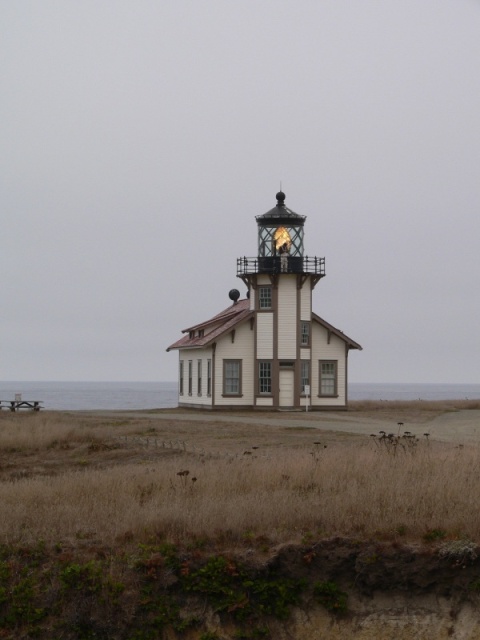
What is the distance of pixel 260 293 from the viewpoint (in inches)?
1697

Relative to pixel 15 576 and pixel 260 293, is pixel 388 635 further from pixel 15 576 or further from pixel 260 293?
pixel 260 293

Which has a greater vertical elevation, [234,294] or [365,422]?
[234,294]

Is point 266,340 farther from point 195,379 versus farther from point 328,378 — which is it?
point 195,379

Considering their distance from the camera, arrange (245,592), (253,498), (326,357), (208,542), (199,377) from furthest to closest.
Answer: (199,377) < (326,357) < (253,498) < (208,542) < (245,592)

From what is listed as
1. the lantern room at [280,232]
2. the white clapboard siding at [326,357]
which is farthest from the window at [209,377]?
the lantern room at [280,232]

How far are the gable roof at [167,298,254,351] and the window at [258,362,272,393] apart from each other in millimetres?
2178

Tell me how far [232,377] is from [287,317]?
361 cm

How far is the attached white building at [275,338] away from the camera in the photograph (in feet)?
140

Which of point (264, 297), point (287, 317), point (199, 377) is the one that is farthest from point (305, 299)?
point (199, 377)

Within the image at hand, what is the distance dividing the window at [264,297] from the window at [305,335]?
1.80 metres

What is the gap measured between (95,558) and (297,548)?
234 centimetres

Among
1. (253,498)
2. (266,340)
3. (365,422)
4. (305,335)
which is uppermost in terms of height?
(305,335)

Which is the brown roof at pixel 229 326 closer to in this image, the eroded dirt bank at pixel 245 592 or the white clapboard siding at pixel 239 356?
the white clapboard siding at pixel 239 356

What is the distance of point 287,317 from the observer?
42.9 m
